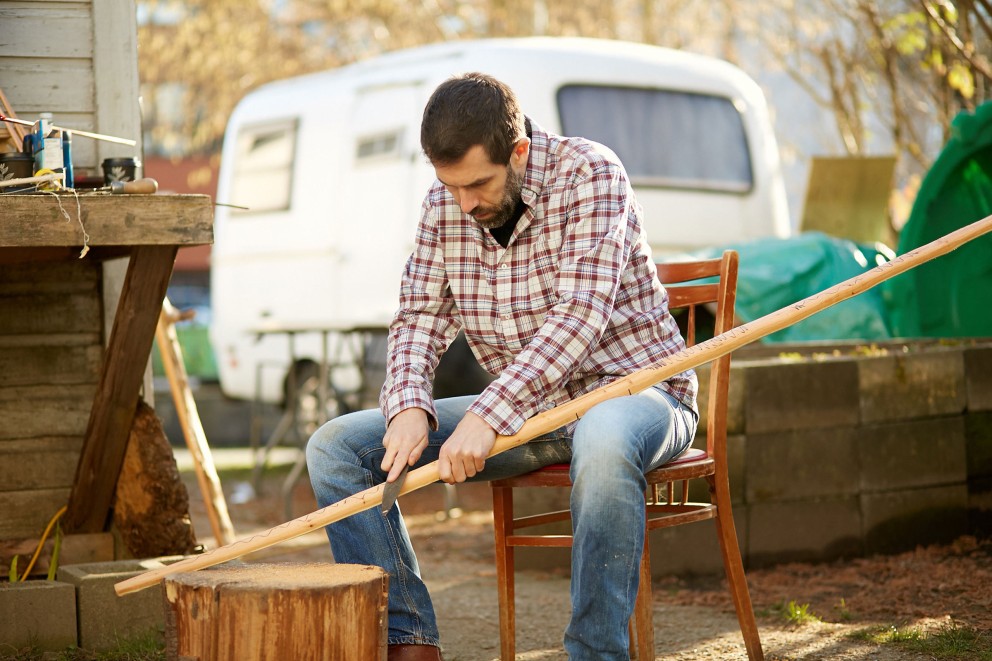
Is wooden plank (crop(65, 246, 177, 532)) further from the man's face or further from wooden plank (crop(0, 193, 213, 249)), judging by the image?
the man's face

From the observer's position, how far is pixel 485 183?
275 centimetres

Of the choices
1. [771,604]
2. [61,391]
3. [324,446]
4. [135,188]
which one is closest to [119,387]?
[61,391]

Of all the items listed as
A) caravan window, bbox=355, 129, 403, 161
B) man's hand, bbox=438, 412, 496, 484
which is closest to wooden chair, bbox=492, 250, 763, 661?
man's hand, bbox=438, 412, 496, 484

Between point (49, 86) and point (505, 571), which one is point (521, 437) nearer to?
point (505, 571)

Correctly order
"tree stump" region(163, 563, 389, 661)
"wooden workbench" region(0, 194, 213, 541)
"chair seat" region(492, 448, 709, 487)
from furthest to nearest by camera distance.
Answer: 1. "wooden workbench" region(0, 194, 213, 541)
2. "chair seat" region(492, 448, 709, 487)
3. "tree stump" region(163, 563, 389, 661)

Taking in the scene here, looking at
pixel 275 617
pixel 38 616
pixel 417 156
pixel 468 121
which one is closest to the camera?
pixel 275 617

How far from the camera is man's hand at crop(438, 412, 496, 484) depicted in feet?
8.46

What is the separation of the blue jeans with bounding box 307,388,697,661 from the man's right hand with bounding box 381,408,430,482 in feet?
0.41

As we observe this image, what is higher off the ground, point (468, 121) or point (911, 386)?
point (468, 121)

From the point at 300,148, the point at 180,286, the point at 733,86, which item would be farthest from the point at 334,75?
the point at 180,286

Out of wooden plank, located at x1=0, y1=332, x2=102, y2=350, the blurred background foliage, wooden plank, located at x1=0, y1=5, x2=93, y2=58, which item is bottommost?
wooden plank, located at x1=0, y1=332, x2=102, y2=350

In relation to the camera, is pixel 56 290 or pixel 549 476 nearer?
pixel 549 476

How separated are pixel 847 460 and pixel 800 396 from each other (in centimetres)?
31

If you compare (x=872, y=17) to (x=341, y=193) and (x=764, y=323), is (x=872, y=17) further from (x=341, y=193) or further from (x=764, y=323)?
(x=764, y=323)
